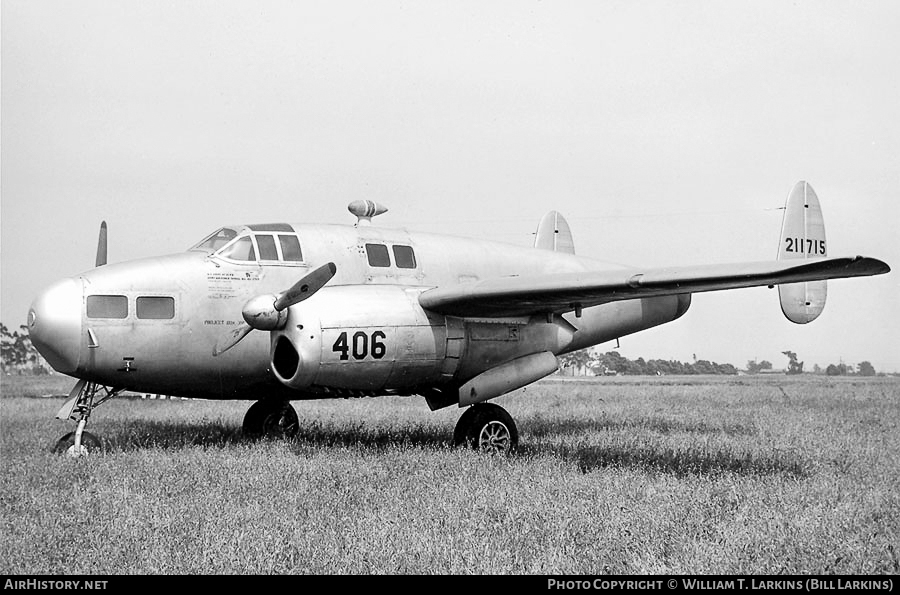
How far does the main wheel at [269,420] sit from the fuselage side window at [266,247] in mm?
2812

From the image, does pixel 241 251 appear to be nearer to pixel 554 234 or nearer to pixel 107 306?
pixel 107 306

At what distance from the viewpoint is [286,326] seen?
29.3 ft

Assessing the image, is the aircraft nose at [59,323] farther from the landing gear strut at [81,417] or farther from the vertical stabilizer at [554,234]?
the vertical stabilizer at [554,234]

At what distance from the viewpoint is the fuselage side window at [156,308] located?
9.41m

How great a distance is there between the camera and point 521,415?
1712 centimetres

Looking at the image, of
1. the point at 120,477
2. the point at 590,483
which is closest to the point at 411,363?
the point at 590,483

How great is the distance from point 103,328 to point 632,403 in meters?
15.4

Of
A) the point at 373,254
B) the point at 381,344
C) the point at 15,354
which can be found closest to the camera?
the point at 381,344

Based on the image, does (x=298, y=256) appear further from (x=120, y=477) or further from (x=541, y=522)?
(x=541, y=522)

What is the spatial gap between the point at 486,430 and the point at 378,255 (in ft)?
8.87

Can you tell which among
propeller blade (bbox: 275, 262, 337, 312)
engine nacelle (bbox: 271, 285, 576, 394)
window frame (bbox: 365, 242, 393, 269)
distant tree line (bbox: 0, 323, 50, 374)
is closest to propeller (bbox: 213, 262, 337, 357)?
propeller blade (bbox: 275, 262, 337, 312)

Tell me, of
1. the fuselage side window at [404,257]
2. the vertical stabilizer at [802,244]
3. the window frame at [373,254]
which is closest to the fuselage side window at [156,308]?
the window frame at [373,254]

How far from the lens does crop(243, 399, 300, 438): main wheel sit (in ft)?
39.6

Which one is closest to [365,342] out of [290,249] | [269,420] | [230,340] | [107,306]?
[230,340]
